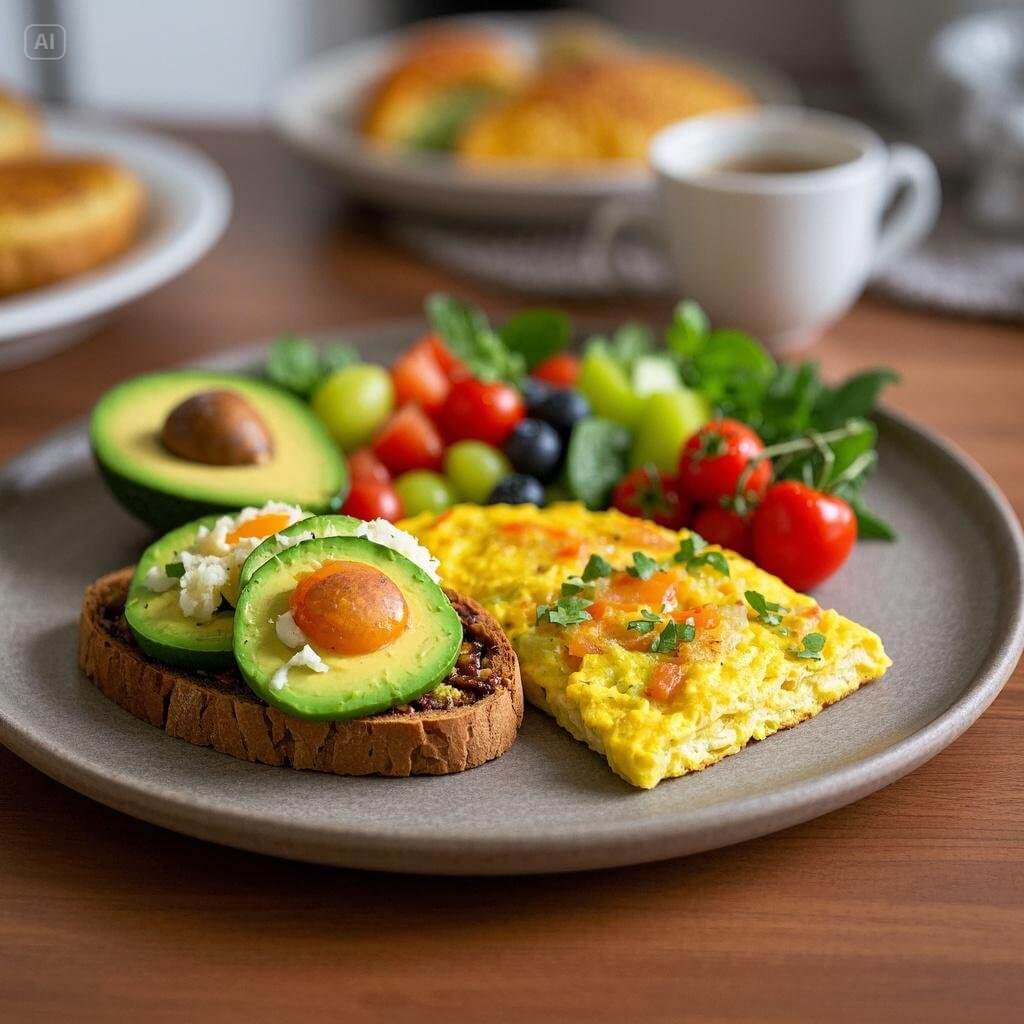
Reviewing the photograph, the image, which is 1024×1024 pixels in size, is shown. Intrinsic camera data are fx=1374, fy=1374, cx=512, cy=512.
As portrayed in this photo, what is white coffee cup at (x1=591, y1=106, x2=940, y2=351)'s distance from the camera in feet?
11.0

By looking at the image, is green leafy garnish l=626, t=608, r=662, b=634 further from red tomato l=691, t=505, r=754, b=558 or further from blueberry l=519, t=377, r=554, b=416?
blueberry l=519, t=377, r=554, b=416

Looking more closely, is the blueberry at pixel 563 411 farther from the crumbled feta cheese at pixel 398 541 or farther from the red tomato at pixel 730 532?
the crumbled feta cheese at pixel 398 541

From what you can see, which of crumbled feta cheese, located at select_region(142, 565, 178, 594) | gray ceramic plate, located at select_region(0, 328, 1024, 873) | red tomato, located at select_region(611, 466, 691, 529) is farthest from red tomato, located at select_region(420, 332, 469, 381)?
crumbled feta cheese, located at select_region(142, 565, 178, 594)

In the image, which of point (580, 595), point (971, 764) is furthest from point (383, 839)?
point (971, 764)

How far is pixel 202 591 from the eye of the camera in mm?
2018

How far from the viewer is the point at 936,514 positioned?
8.61 feet

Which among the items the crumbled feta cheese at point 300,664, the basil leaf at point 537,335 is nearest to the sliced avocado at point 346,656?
the crumbled feta cheese at point 300,664

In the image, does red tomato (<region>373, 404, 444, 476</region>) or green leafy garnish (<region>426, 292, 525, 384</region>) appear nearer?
red tomato (<region>373, 404, 444, 476</region>)

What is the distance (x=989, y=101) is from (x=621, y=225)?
111cm

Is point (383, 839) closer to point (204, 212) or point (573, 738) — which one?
point (573, 738)

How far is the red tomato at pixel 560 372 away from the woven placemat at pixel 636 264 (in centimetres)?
82

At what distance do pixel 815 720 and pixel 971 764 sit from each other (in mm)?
251

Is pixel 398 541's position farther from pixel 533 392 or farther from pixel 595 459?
pixel 533 392

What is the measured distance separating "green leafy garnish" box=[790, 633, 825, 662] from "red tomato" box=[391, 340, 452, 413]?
1.12m
